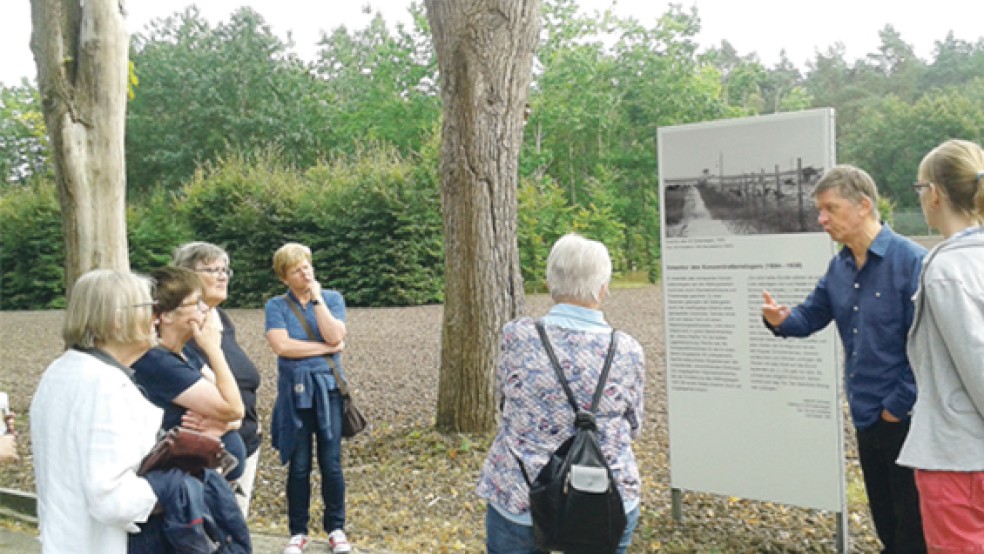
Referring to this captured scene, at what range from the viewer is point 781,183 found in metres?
4.54

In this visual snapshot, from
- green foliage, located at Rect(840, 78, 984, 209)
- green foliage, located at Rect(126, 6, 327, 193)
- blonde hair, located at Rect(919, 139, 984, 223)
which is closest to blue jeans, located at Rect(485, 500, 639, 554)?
blonde hair, located at Rect(919, 139, 984, 223)

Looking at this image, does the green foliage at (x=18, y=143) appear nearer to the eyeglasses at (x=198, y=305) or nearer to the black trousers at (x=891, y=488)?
the eyeglasses at (x=198, y=305)

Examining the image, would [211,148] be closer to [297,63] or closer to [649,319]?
[297,63]

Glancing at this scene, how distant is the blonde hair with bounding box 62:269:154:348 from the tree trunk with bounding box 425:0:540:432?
460 centimetres

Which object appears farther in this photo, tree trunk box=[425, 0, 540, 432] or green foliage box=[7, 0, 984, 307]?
green foliage box=[7, 0, 984, 307]

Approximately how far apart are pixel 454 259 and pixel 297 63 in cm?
4289

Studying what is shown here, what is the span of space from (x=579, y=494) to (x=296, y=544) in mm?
2625

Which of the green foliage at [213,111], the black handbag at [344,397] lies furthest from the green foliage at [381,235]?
the green foliage at [213,111]

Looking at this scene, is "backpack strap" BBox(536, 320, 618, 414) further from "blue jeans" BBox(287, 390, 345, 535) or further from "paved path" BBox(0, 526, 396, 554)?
"paved path" BBox(0, 526, 396, 554)

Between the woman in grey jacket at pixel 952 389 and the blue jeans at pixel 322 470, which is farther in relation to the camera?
the blue jeans at pixel 322 470

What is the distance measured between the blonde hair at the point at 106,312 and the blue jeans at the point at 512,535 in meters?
1.28

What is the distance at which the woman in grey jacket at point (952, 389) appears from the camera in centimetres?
250

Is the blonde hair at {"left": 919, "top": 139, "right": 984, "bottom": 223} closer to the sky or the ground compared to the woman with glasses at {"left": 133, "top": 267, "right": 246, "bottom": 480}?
closer to the sky

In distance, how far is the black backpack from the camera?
2.72 m
